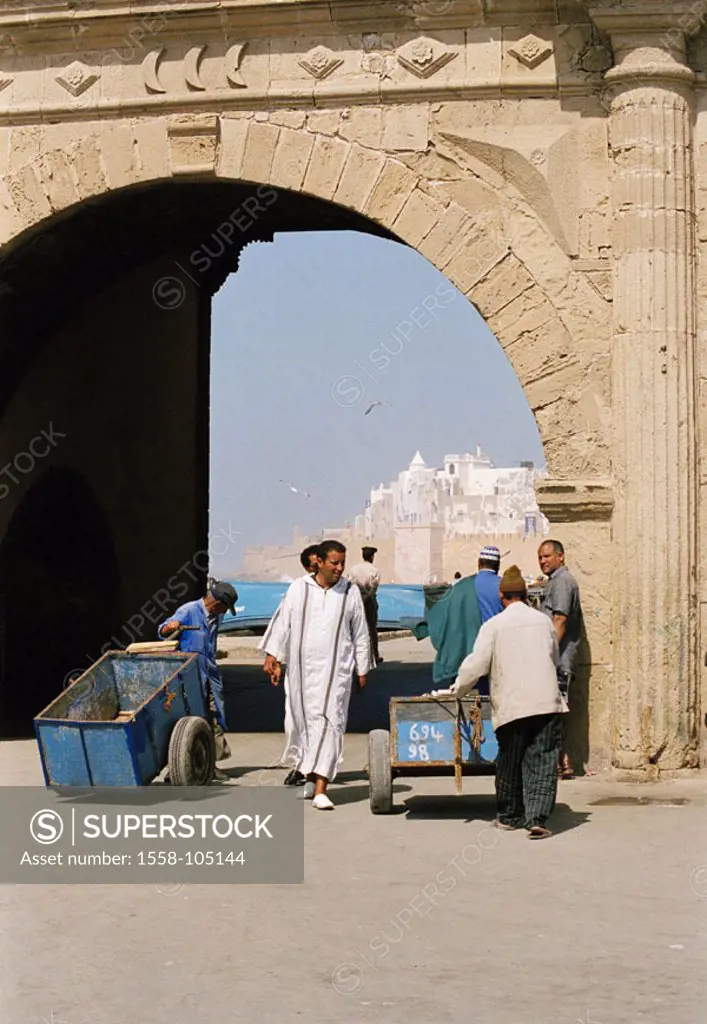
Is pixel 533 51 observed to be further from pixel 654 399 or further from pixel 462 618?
pixel 462 618

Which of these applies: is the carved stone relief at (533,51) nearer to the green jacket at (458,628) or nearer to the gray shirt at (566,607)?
the gray shirt at (566,607)

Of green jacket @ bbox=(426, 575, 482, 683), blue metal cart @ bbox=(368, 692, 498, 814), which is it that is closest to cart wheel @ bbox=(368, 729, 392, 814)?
blue metal cart @ bbox=(368, 692, 498, 814)

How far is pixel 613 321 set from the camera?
970 cm

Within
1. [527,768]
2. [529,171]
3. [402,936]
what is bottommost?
[402,936]

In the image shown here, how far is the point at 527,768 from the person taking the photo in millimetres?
7711

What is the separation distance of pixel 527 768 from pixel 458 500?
9930cm

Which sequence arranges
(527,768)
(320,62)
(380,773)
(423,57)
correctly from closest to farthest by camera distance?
(527,768)
(380,773)
(423,57)
(320,62)

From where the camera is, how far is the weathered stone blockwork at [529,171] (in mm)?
9461

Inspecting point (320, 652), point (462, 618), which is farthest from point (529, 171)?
point (320, 652)

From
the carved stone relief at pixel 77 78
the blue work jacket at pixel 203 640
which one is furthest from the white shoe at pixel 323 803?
the carved stone relief at pixel 77 78

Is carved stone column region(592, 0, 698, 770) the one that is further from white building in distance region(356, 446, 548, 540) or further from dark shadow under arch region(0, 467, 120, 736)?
white building in distance region(356, 446, 548, 540)

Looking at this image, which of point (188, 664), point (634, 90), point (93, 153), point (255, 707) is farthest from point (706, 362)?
point (255, 707)

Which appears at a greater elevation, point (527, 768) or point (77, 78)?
point (77, 78)

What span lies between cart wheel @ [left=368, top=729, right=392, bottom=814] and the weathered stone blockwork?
67.2 inches
